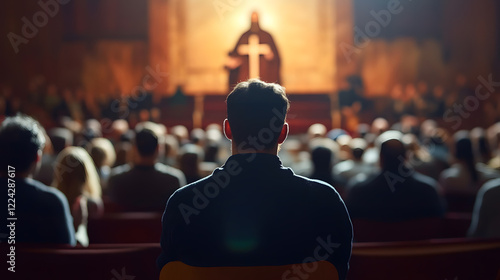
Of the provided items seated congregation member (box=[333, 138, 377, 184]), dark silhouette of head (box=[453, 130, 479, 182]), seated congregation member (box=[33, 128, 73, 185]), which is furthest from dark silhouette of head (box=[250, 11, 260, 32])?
dark silhouette of head (box=[453, 130, 479, 182])

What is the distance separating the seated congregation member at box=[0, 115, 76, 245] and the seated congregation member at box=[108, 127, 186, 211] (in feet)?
5.08

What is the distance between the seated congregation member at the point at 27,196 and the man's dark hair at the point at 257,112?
A: 3.19ft

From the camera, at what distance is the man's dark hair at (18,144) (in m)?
2.36

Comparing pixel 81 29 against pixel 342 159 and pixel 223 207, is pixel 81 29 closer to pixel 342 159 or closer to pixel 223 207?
pixel 342 159

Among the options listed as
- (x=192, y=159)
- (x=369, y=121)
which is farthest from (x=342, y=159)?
(x=369, y=121)

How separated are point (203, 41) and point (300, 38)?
2.81 metres

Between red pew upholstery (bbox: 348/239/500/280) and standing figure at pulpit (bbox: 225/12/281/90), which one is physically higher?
standing figure at pulpit (bbox: 225/12/281/90)

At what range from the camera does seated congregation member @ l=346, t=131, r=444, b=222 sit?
133 inches

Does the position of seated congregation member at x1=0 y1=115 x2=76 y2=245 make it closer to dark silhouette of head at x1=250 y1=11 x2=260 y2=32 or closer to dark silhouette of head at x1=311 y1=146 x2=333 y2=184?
dark silhouette of head at x1=311 y1=146 x2=333 y2=184

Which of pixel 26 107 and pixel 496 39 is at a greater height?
pixel 496 39

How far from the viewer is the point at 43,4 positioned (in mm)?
16797

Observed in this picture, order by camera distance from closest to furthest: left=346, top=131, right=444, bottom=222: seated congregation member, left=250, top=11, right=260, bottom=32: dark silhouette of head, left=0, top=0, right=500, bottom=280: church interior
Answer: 1. left=346, top=131, right=444, bottom=222: seated congregation member
2. left=250, top=11, right=260, bottom=32: dark silhouette of head
3. left=0, top=0, right=500, bottom=280: church interior

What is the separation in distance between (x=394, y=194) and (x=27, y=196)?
2.03 m

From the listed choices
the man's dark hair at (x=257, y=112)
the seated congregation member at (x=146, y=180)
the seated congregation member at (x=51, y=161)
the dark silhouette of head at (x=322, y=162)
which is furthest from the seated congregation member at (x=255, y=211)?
the seated congregation member at (x=51, y=161)
